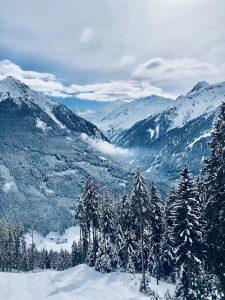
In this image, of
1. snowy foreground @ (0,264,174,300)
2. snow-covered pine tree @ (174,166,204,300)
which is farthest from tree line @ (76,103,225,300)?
snowy foreground @ (0,264,174,300)

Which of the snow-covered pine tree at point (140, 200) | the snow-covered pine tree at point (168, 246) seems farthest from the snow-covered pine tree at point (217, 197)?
the snow-covered pine tree at point (168, 246)

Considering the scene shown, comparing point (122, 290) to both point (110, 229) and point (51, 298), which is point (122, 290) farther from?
point (110, 229)

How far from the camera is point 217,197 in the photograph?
37938 millimetres

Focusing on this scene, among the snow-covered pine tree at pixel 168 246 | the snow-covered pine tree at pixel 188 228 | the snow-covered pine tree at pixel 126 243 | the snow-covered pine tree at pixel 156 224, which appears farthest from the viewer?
the snow-covered pine tree at pixel 126 243

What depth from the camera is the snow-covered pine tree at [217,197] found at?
37125mm

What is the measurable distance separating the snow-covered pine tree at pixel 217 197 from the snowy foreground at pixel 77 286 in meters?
22.9

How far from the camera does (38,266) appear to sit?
188 meters

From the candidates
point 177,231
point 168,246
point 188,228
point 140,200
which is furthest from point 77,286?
point 188,228

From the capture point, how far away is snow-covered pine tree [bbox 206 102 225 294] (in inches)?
1462

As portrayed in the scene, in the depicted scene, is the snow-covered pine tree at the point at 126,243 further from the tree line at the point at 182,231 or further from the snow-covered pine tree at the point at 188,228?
the snow-covered pine tree at the point at 188,228

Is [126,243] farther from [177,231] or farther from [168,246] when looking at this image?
[177,231]

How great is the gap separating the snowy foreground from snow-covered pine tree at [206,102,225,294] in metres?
22.9

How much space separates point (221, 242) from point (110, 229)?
52.9 meters

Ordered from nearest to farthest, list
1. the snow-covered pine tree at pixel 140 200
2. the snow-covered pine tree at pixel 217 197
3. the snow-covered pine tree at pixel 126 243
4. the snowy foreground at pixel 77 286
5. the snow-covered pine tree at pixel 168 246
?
the snow-covered pine tree at pixel 217 197
the snowy foreground at pixel 77 286
the snow-covered pine tree at pixel 140 200
the snow-covered pine tree at pixel 168 246
the snow-covered pine tree at pixel 126 243
